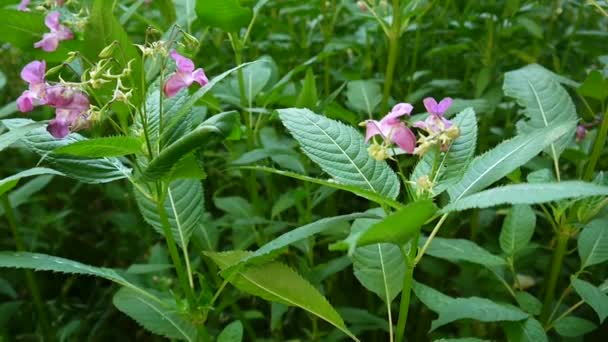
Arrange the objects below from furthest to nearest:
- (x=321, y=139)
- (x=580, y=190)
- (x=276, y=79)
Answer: (x=276, y=79), (x=321, y=139), (x=580, y=190)

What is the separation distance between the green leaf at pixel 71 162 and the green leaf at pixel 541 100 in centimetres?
82

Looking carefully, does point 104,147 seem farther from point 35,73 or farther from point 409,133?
point 409,133

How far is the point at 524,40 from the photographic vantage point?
246 cm

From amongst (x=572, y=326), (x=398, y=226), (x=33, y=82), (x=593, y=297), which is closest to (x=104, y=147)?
(x=33, y=82)

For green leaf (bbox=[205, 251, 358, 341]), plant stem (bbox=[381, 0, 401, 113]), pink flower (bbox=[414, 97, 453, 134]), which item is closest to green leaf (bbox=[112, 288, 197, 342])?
green leaf (bbox=[205, 251, 358, 341])

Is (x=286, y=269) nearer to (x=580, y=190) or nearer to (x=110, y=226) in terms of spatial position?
(x=580, y=190)

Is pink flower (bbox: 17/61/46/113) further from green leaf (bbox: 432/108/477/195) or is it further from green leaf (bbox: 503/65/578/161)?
green leaf (bbox: 503/65/578/161)

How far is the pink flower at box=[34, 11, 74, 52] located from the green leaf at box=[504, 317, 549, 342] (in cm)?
112

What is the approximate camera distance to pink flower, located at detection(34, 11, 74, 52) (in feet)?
4.71

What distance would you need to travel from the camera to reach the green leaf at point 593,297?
3.73 feet

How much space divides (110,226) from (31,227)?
34cm

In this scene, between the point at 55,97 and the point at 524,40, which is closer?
the point at 55,97

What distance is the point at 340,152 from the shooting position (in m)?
1.03

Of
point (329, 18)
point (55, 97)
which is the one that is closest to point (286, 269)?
point (55, 97)
